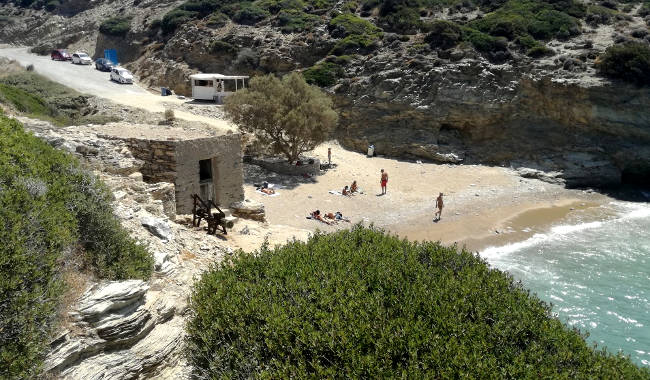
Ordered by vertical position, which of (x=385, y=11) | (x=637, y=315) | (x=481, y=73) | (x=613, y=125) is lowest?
(x=637, y=315)

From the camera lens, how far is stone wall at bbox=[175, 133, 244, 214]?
11570mm

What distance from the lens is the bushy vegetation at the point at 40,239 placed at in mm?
4062

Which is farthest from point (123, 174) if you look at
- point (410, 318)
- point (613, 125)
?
point (613, 125)

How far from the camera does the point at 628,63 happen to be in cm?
2686

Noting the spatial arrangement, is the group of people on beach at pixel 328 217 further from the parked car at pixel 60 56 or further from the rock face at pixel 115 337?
the parked car at pixel 60 56

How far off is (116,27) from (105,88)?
1957 cm

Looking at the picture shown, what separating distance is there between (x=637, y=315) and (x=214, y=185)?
1418 centimetres

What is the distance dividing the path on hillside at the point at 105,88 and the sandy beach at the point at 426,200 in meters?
8.19

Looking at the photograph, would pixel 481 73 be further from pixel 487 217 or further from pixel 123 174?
pixel 123 174

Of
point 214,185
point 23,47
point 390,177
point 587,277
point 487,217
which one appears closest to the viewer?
point 214,185

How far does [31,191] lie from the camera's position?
5637 mm

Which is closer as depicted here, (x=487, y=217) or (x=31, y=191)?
(x=31, y=191)

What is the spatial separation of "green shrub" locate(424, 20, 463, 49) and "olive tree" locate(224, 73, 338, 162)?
13593mm

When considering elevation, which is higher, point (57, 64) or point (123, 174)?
point (57, 64)
